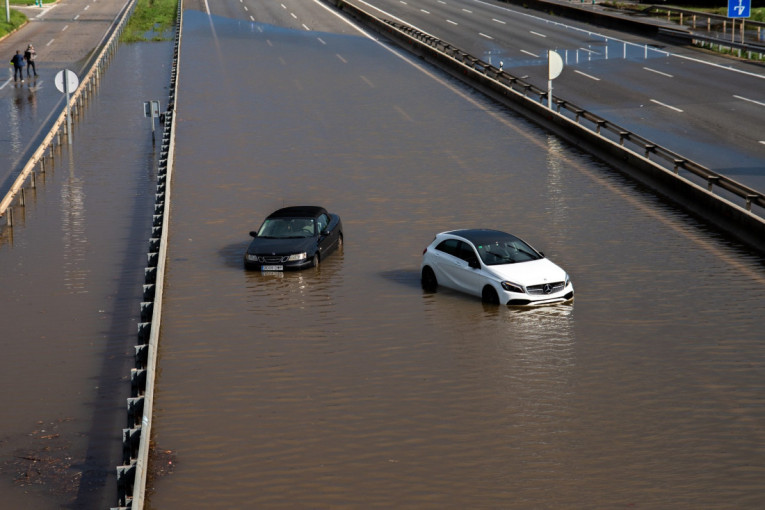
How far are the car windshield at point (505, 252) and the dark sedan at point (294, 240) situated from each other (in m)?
3.95

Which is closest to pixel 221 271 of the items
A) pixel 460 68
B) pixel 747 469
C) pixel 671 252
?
pixel 671 252

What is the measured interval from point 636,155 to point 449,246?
39.5ft

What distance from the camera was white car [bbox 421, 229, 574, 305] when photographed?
66.1 ft

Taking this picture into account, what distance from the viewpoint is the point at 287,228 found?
24.5 m

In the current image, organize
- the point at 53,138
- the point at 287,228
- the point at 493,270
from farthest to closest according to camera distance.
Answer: the point at 53,138
the point at 287,228
the point at 493,270

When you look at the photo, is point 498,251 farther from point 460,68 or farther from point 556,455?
point 460,68

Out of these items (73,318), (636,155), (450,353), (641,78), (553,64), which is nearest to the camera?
(450,353)

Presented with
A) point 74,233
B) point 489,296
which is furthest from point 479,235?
point 74,233

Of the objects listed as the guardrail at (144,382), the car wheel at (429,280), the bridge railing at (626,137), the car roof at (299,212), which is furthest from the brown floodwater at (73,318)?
the bridge railing at (626,137)

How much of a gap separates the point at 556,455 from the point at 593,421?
131 cm

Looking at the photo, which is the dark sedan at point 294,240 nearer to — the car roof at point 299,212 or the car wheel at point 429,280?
the car roof at point 299,212

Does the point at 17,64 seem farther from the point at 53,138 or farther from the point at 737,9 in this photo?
Answer: the point at 737,9

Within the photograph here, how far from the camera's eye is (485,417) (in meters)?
14.8

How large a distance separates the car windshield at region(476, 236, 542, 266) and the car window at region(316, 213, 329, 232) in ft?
14.7
